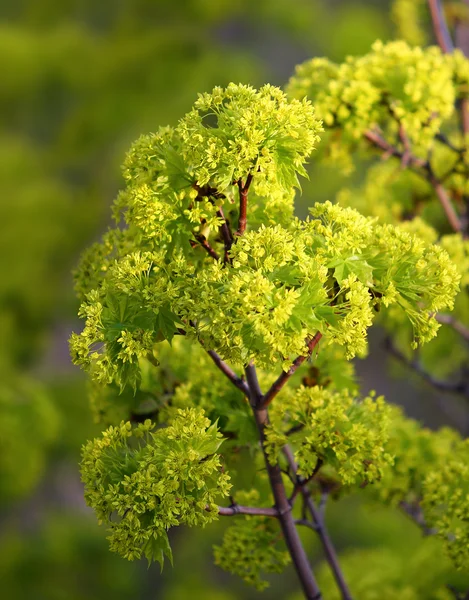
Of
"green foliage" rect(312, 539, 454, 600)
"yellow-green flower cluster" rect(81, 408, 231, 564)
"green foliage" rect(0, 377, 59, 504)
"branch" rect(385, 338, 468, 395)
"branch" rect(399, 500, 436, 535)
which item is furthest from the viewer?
"green foliage" rect(0, 377, 59, 504)

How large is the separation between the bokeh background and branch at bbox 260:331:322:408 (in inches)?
290

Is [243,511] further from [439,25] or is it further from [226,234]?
[439,25]

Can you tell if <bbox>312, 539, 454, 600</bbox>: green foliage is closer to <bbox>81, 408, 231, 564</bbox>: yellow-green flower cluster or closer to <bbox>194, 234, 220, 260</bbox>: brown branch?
<bbox>81, 408, 231, 564</bbox>: yellow-green flower cluster

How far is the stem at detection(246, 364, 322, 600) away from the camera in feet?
11.8

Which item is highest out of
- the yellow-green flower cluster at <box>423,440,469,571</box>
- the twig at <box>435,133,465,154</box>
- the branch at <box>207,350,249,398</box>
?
the twig at <box>435,133,465,154</box>

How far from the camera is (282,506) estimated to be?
3.81 meters

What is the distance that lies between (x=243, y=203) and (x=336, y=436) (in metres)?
1.07

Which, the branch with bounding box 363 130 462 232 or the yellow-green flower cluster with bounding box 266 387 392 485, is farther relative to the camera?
the branch with bounding box 363 130 462 232

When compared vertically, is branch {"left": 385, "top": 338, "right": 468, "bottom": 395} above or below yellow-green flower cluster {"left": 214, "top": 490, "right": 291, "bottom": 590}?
above

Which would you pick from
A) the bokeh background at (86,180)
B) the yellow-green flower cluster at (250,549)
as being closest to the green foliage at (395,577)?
the yellow-green flower cluster at (250,549)

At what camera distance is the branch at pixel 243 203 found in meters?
3.21

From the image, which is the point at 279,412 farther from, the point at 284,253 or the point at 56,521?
the point at 56,521

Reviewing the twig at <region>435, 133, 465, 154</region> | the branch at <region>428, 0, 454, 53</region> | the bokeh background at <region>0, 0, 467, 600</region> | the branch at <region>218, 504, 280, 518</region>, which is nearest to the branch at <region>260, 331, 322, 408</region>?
the branch at <region>218, 504, 280, 518</region>

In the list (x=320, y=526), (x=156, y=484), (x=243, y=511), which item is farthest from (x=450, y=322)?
(x=156, y=484)
